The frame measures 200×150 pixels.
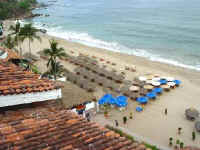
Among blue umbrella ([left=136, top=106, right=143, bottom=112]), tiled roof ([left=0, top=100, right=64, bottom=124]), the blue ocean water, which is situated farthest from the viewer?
the blue ocean water

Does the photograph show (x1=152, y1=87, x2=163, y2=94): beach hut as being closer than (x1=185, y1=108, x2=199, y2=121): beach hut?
No

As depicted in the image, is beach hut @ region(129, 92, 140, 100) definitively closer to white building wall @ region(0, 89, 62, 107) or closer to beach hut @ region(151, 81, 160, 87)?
beach hut @ region(151, 81, 160, 87)

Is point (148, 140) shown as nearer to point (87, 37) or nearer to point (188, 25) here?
point (87, 37)

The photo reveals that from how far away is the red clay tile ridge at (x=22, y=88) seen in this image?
16.0 ft

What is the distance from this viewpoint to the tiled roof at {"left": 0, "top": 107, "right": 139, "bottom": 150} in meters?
3.56

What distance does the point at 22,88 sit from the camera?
511cm

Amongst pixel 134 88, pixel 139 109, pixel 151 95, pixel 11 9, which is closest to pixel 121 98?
pixel 139 109

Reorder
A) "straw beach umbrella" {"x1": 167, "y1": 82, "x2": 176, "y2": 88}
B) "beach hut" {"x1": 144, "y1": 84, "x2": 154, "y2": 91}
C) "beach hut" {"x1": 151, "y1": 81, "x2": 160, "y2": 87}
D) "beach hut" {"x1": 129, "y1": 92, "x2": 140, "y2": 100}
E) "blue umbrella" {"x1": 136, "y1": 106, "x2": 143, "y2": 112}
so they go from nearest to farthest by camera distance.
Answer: "blue umbrella" {"x1": 136, "y1": 106, "x2": 143, "y2": 112}, "beach hut" {"x1": 129, "y1": 92, "x2": 140, "y2": 100}, "beach hut" {"x1": 144, "y1": 84, "x2": 154, "y2": 91}, "beach hut" {"x1": 151, "y1": 81, "x2": 160, "y2": 87}, "straw beach umbrella" {"x1": 167, "y1": 82, "x2": 176, "y2": 88}

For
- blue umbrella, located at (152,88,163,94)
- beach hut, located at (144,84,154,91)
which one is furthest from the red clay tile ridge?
beach hut, located at (144,84,154,91)

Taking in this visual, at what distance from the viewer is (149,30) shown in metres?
51.0

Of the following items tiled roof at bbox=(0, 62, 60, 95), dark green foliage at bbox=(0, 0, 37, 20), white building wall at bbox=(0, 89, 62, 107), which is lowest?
white building wall at bbox=(0, 89, 62, 107)

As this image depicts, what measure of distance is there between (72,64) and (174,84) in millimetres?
12565

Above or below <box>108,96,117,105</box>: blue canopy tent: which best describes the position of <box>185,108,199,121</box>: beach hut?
below

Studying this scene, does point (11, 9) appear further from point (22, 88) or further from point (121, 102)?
point (22, 88)
